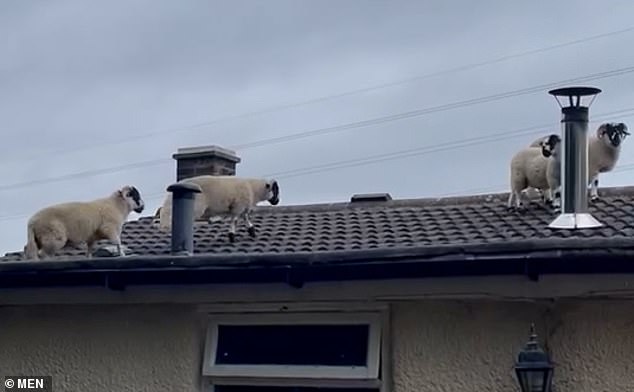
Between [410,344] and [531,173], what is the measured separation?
355 centimetres

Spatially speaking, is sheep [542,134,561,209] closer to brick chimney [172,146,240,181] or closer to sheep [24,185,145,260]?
sheep [24,185,145,260]

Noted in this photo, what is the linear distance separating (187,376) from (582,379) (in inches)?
110

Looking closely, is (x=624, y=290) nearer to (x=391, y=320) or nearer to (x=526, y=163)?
(x=391, y=320)

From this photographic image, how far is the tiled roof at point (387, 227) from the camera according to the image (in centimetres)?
873

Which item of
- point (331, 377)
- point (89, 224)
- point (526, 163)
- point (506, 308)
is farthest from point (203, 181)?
point (506, 308)

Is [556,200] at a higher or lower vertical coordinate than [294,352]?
higher

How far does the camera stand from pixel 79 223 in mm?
10375

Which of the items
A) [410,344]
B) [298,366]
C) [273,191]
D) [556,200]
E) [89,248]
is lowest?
[298,366]

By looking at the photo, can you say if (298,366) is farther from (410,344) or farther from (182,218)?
(182,218)

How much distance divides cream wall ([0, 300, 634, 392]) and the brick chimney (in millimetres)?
6212

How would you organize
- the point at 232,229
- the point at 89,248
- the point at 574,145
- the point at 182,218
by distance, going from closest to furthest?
the point at 574,145 → the point at 182,218 → the point at 89,248 → the point at 232,229

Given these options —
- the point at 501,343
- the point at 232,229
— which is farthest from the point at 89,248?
the point at 501,343

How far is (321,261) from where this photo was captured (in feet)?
Answer: 23.7

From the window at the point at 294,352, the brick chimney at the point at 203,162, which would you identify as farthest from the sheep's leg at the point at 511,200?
the brick chimney at the point at 203,162
